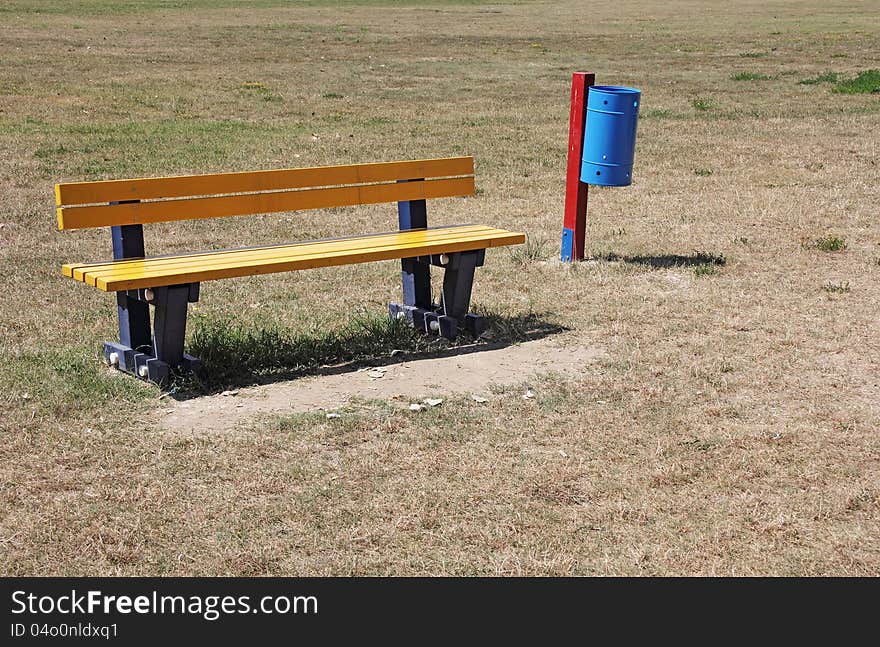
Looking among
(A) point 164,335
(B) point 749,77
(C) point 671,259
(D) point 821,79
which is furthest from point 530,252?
(B) point 749,77

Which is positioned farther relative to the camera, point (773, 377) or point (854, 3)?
point (854, 3)

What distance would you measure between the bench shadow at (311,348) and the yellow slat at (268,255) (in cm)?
42

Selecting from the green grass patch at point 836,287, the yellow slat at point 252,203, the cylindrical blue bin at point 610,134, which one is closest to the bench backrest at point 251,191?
the yellow slat at point 252,203

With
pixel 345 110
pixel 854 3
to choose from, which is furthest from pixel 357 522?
pixel 854 3

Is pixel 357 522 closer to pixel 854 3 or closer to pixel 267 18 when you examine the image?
pixel 267 18

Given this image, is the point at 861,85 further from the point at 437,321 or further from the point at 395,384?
the point at 395,384

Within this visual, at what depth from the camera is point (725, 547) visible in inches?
160

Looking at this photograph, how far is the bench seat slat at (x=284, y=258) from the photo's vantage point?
5.45 m

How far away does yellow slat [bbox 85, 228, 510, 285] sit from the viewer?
548 centimetres

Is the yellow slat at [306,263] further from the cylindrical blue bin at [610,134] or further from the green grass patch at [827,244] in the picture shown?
the green grass patch at [827,244]

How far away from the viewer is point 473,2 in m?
51.5
